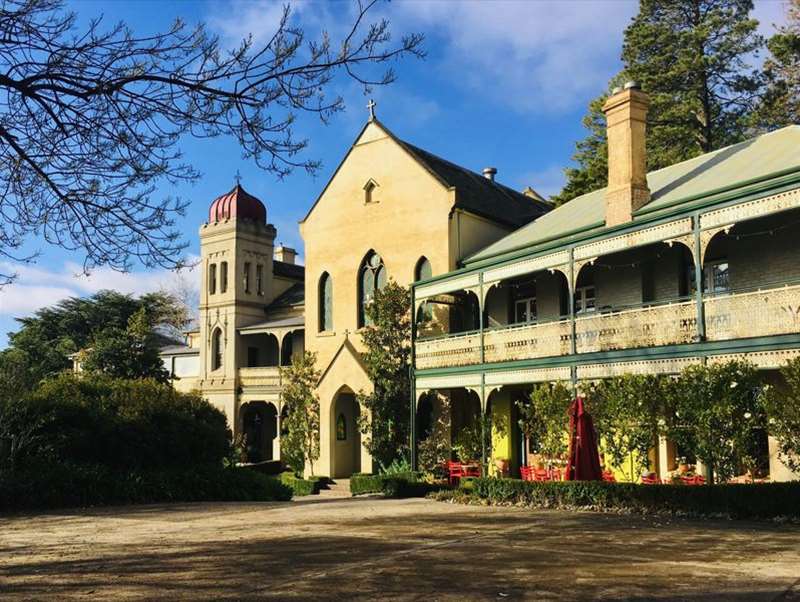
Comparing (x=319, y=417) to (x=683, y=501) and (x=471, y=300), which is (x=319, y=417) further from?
(x=683, y=501)

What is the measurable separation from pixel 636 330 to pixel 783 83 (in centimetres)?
2375

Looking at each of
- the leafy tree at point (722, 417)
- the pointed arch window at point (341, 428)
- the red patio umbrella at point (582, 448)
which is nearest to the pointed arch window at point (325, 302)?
the pointed arch window at point (341, 428)

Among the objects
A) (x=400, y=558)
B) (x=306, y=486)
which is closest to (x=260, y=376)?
(x=306, y=486)

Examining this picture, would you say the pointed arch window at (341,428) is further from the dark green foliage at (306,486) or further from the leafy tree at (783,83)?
the leafy tree at (783,83)

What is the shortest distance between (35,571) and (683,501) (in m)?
11.3

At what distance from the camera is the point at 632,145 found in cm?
2308

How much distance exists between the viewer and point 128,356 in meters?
44.4

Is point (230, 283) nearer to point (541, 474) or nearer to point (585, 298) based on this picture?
point (585, 298)

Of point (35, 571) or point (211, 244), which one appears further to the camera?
point (211, 244)

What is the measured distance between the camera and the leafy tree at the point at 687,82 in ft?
130

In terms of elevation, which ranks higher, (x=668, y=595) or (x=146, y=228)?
(x=146, y=228)

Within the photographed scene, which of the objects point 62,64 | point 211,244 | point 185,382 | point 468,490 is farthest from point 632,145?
point 185,382

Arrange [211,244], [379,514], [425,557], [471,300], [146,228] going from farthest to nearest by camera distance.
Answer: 1. [211,244]
2. [471,300]
3. [379,514]
4. [425,557]
5. [146,228]

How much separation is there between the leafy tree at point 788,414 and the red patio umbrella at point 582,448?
12.7ft
